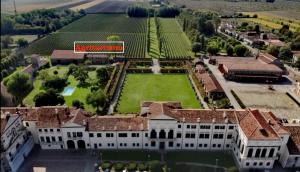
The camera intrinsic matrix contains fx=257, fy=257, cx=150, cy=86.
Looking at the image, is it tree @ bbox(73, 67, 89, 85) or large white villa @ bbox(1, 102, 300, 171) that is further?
tree @ bbox(73, 67, 89, 85)

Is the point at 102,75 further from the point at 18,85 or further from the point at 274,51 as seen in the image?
the point at 274,51

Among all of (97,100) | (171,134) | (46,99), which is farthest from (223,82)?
(46,99)

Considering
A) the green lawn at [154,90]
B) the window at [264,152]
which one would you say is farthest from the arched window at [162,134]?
the window at [264,152]

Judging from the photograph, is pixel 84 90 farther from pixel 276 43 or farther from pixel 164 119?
pixel 276 43

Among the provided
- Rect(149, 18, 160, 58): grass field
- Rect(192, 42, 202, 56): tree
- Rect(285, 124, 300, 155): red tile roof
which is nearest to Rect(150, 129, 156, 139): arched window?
Rect(285, 124, 300, 155): red tile roof

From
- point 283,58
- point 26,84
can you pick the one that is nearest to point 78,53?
point 26,84

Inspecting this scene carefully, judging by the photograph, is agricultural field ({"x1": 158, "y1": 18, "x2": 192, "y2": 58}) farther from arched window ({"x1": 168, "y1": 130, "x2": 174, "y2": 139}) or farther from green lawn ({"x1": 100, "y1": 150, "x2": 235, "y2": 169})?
green lawn ({"x1": 100, "y1": 150, "x2": 235, "y2": 169})
